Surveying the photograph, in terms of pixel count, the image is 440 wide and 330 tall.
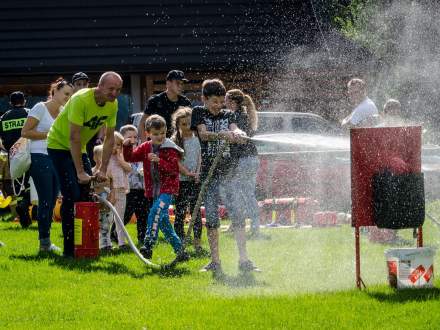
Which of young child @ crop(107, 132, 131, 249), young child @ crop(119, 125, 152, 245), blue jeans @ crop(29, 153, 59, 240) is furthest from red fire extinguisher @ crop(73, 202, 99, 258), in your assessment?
young child @ crop(119, 125, 152, 245)

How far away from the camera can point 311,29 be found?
2367cm

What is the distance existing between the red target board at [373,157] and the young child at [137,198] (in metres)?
4.21

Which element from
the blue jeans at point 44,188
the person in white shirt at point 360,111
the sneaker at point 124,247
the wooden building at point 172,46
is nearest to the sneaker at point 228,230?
the sneaker at point 124,247

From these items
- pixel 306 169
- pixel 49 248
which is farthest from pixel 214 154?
pixel 306 169

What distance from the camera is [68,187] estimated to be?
33.0ft

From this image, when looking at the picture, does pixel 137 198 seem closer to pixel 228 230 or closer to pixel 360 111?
pixel 228 230

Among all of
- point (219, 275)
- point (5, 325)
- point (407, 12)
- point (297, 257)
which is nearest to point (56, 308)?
point (5, 325)

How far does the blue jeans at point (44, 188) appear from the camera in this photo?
10.6 m

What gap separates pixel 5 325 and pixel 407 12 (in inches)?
604

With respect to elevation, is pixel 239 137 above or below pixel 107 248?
above

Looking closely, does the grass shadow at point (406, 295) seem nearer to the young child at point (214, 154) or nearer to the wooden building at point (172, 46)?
the young child at point (214, 154)

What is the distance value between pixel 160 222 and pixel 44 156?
1754 mm

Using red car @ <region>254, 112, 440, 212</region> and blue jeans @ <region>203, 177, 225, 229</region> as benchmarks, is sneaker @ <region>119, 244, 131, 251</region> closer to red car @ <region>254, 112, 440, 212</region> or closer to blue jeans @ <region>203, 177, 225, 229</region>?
blue jeans @ <region>203, 177, 225, 229</region>

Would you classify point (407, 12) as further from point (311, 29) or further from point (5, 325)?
point (5, 325)
